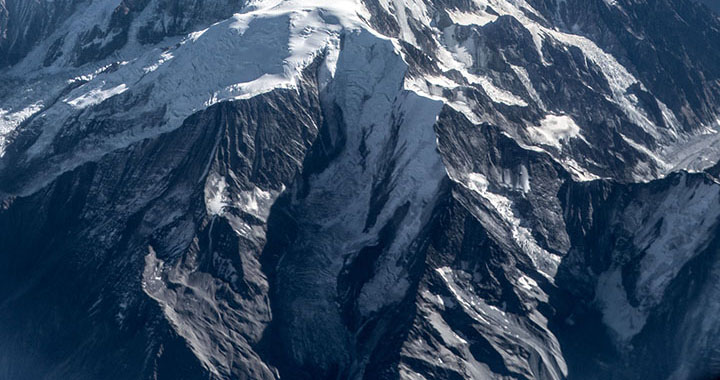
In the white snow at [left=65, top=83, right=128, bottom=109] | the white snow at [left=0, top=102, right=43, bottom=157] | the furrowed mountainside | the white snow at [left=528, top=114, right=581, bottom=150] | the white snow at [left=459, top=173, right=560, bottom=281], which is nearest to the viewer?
the furrowed mountainside

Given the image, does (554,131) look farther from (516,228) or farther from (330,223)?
(330,223)

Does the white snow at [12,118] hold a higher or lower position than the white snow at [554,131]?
lower

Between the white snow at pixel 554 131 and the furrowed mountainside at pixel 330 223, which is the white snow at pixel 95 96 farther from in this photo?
the white snow at pixel 554 131

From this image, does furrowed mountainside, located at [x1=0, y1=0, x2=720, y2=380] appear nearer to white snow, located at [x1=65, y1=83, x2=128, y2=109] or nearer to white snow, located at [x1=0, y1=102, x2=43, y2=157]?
white snow, located at [x1=0, y1=102, x2=43, y2=157]

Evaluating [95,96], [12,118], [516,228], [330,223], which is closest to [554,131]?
[516,228]

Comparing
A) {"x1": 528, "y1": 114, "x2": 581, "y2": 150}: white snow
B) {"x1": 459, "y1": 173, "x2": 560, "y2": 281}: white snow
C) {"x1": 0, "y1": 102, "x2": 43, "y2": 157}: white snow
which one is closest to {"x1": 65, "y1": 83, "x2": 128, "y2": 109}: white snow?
{"x1": 0, "y1": 102, "x2": 43, "y2": 157}: white snow

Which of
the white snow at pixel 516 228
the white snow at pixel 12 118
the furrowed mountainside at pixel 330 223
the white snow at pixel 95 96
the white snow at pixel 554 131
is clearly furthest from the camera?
the white snow at pixel 554 131

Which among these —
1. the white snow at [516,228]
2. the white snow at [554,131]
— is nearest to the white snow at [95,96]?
the white snow at [516,228]

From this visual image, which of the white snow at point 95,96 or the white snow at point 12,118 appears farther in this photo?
the white snow at point 12,118
